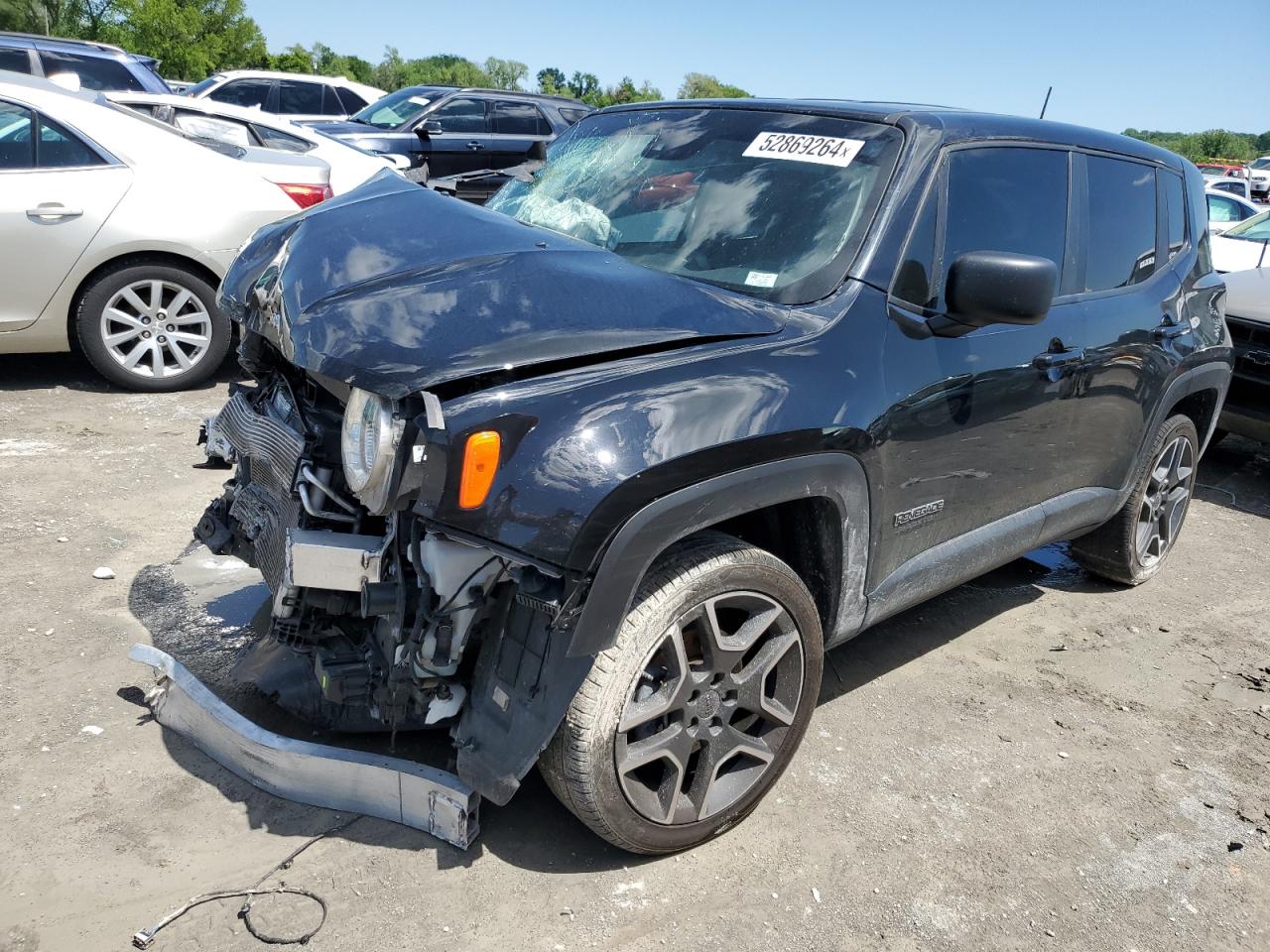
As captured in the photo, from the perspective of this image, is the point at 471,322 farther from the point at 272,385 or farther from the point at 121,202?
the point at 121,202

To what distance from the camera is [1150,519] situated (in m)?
4.91

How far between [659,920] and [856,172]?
2214mm

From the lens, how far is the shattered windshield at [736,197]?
3094 mm

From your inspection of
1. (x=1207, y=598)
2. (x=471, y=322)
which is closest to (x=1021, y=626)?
(x=1207, y=598)

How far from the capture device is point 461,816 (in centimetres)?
271


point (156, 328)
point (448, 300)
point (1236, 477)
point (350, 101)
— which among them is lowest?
point (1236, 477)

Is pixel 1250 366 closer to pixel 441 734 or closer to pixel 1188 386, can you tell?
pixel 1188 386

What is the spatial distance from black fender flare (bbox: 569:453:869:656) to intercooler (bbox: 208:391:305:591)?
88cm

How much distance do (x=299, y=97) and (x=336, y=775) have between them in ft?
54.5

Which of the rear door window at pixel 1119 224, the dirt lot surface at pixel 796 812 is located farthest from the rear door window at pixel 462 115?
the rear door window at pixel 1119 224

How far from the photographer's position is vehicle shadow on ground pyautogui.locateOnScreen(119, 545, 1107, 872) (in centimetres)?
284

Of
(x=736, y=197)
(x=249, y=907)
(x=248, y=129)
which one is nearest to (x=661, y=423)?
(x=736, y=197)

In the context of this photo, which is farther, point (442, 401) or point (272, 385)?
point (272, 385)

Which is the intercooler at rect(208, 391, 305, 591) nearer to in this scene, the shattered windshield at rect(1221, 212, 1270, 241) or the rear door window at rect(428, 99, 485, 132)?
the shattered windshield at rect(1221, 212, 1270, 241)
